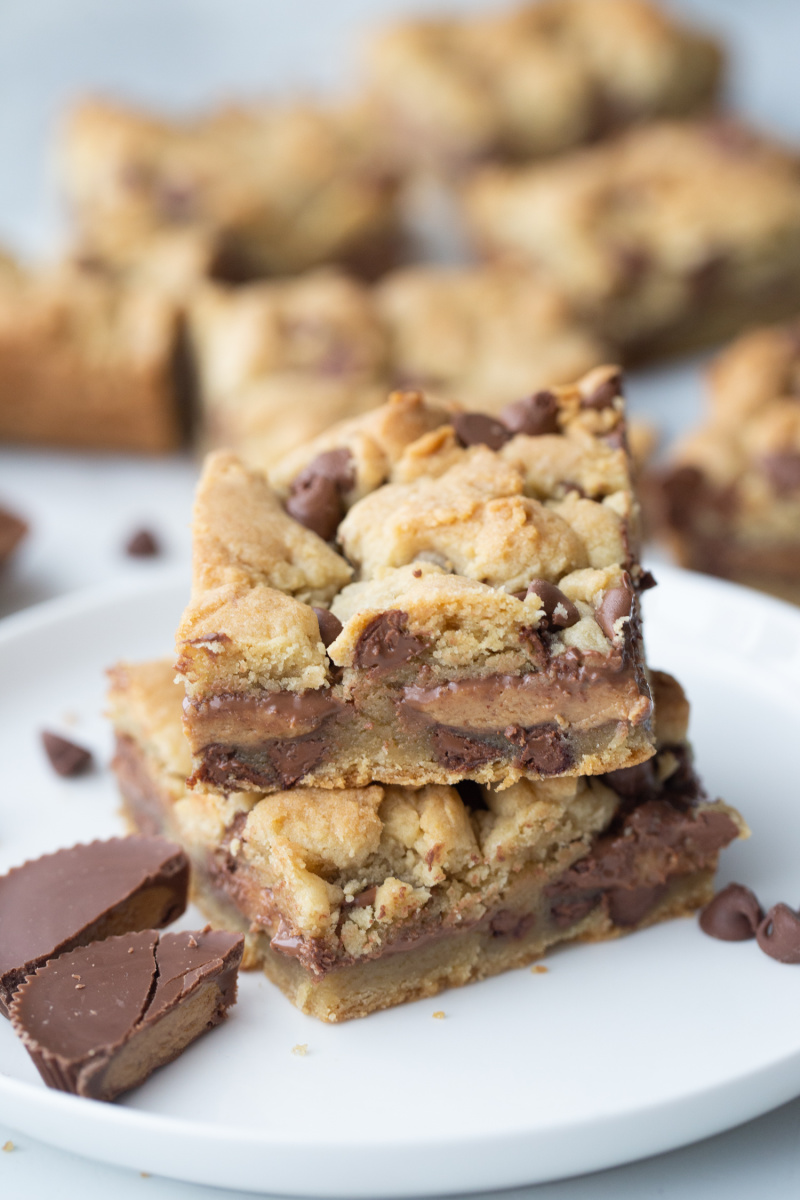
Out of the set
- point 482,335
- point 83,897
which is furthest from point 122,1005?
point 482,335

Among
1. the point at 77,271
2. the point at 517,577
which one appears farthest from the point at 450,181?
the point at 517,577

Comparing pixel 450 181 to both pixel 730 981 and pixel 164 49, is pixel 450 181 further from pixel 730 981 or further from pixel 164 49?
pixel 730 981

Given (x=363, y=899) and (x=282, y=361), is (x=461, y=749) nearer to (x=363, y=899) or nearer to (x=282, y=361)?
(x=363, y=899)

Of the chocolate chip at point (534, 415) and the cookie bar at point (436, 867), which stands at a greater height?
the chocolate chip at point (534, 415)

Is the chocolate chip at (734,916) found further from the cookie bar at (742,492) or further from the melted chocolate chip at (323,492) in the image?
the cookie bar at (742,492)

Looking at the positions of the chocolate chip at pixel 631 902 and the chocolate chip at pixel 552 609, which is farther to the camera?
the chocolate chip at pixel 631 902

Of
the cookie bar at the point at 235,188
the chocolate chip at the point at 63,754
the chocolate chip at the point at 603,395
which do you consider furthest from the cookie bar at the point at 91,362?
the chocolate chip at the point at 603,395


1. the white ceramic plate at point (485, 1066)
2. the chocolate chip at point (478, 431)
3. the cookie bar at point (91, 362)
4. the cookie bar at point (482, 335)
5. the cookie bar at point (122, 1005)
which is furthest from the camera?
the cookie bar at point (91, 362)
